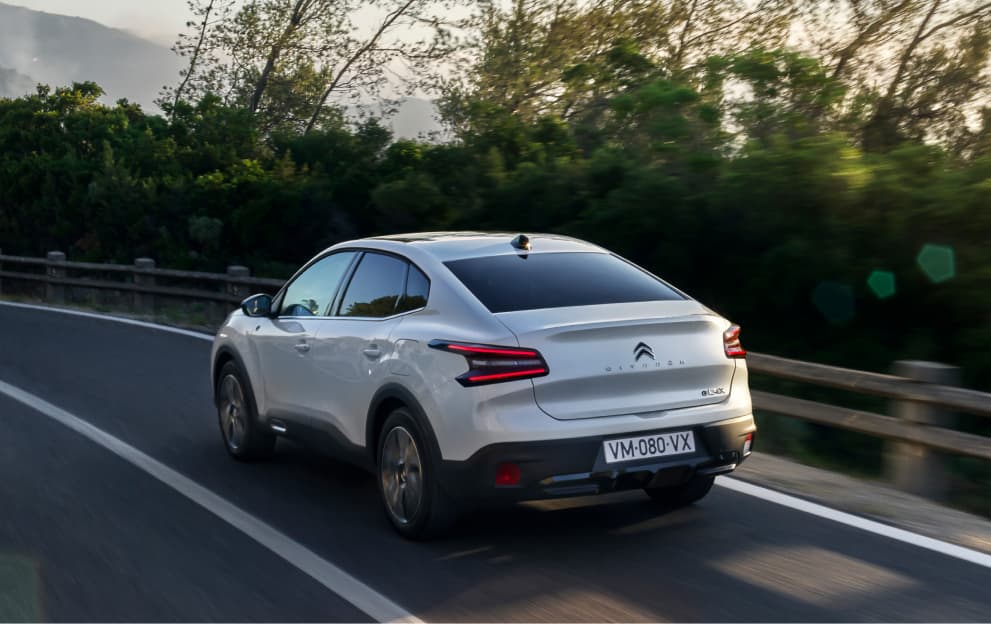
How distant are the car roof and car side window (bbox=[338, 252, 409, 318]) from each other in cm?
11

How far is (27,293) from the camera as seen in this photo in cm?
2608

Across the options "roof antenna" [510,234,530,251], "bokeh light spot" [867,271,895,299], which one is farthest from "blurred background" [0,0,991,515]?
"roof antenna" [510,234,530,251]

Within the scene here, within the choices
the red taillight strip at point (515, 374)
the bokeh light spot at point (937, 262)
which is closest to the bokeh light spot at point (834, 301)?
the bokeh light spot at point (937, 262)

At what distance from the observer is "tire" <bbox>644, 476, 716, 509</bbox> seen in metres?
6.81

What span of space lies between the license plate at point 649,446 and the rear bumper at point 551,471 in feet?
0.08

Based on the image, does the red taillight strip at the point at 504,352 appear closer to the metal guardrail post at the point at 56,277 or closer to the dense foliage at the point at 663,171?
the dense foliage at the point at 663,171

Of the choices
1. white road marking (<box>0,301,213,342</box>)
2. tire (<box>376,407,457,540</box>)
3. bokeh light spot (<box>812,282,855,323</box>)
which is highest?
bokeh light spot (<box>812,282,855,323</box>)

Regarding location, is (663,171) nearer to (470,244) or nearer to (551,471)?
(470,244)

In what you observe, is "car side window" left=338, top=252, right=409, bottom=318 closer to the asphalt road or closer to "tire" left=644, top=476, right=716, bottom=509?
the asphalt road

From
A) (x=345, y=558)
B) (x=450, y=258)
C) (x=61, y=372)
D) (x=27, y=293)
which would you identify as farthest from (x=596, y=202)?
(x=27, y=293)

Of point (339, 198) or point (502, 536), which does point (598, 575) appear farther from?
point (339, 198)

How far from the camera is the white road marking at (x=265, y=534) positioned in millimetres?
5223

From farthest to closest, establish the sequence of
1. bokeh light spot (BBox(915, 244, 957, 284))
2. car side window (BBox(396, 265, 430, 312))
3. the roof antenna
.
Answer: bokeh light spot (BBox(915, 244, 957, 284))
the roof antenna
car side window (BBox(396, 265, 430, 312))

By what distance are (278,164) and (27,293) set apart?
7.12 meters
